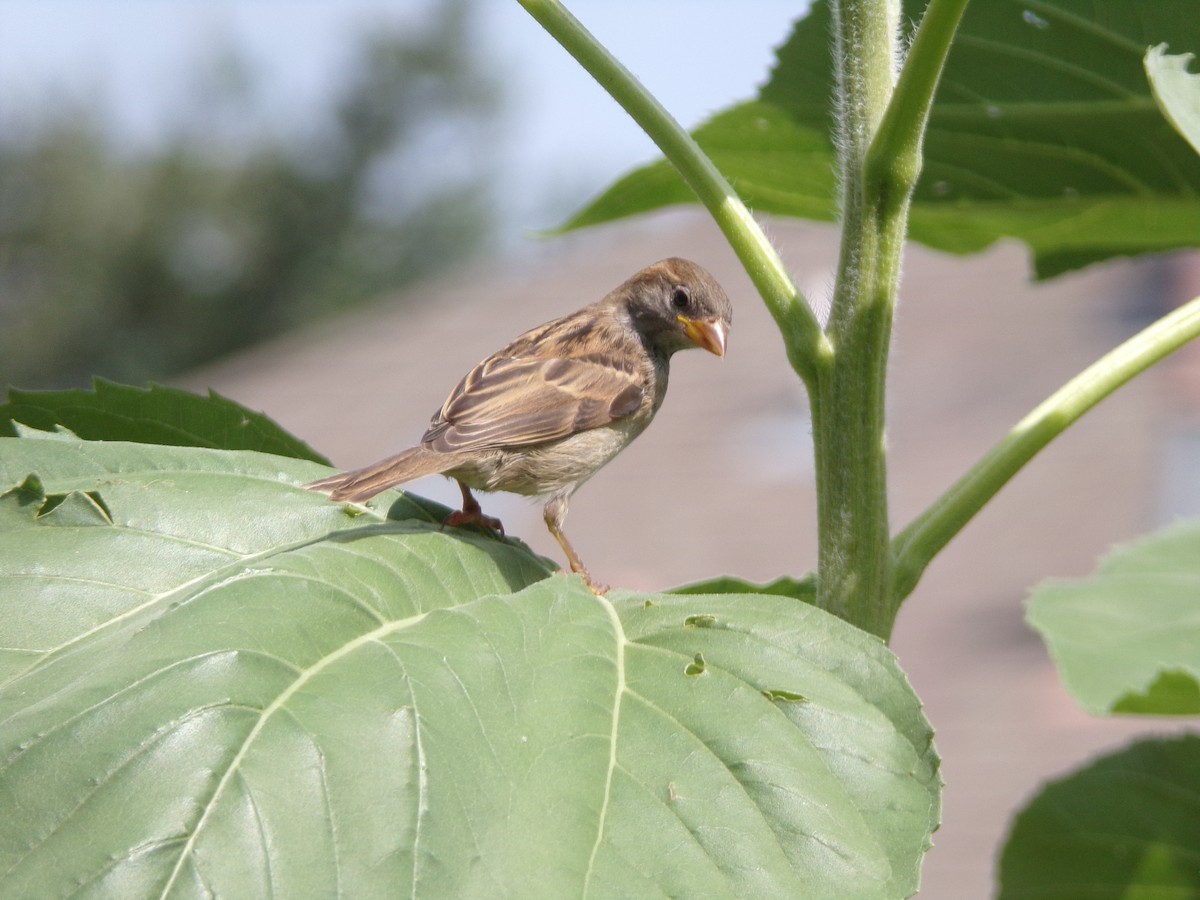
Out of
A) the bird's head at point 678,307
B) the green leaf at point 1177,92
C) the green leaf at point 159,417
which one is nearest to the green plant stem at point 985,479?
the green leaf at point 1177,92

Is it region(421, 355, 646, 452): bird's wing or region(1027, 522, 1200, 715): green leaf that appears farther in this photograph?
region(421, 355, 646, 452): bird's wing

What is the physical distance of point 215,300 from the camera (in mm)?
48906

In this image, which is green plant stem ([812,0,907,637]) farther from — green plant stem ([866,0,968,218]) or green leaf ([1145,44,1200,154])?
green leaf ([1145,44,1200,154])

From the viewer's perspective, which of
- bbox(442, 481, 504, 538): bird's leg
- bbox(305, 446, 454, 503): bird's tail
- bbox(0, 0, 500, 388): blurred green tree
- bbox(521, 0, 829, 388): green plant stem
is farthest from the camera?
bbox(0, 0, 500, 388): blurred green tree

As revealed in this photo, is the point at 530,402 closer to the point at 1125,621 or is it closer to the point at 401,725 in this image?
the point at 401,725

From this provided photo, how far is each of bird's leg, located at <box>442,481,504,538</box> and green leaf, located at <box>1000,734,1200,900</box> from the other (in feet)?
4.25

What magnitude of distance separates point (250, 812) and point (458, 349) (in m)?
17.8

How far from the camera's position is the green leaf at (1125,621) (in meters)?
1.31

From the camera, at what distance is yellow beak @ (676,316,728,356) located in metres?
4.94

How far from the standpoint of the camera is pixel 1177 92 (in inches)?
57.7

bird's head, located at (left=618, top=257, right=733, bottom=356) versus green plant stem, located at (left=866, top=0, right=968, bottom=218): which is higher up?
bird's head, located at (left=618, top=257, right=733, bottom=356)

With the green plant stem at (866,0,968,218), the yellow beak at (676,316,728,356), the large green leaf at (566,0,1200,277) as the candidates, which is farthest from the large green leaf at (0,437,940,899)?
the yellow beak at (676,316,728,356)

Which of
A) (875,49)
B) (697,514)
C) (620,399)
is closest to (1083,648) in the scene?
(875,49)

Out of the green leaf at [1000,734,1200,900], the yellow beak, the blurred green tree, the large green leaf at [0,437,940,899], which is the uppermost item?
the blurred green tree
